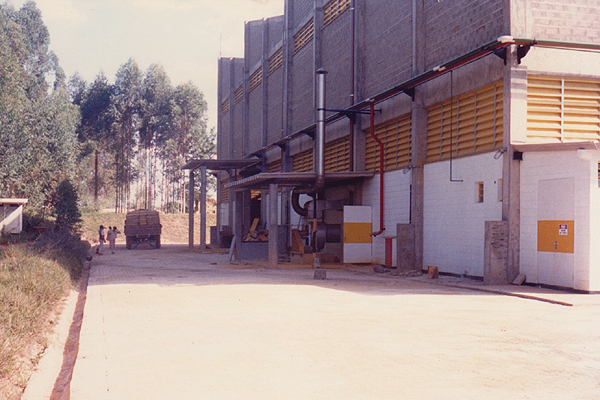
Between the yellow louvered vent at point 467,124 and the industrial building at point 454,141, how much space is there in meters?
0.05

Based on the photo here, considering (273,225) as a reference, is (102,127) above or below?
above

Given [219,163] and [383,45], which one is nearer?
[383,45]

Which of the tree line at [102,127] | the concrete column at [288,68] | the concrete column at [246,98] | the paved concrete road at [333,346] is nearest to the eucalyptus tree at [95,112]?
the tree line at [102,127]

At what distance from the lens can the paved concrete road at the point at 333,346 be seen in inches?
217

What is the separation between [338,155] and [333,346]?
19.4 m

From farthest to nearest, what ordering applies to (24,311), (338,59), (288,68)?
1. (288,68)
2. (338,59)
3. (24,311)

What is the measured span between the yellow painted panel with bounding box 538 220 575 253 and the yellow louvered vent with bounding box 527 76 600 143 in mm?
2443

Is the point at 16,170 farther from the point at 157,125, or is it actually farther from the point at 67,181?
the point at 157,125

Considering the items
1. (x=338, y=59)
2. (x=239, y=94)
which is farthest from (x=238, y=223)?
(x=239, y=94)

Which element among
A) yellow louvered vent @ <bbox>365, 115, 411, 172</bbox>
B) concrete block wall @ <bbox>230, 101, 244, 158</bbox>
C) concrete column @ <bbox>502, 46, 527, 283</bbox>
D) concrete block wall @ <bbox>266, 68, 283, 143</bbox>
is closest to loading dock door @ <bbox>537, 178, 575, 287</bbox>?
concrete column @ <bbox>502, 46, 527, 283</bbox>

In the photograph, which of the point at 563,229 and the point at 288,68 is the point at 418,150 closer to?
the point at 563,229

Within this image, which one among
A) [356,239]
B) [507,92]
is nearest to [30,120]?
[356,239]

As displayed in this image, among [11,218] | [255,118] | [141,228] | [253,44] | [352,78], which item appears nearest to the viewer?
[352,78]

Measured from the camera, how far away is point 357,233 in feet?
74.3
